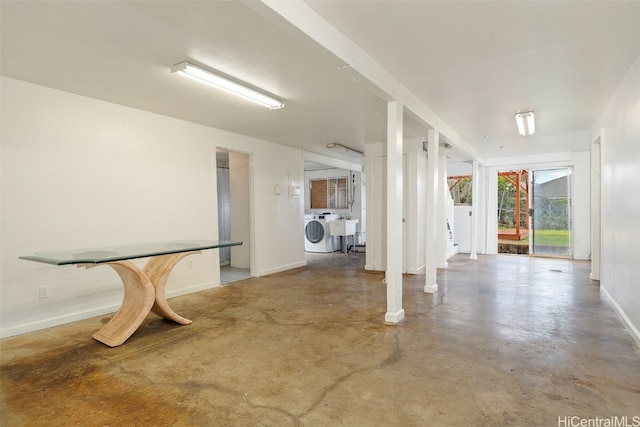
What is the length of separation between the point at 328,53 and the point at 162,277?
261 centimetres

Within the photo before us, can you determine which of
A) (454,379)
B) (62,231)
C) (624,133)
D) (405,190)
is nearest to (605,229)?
(624,133)

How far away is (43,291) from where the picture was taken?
11.0 ft

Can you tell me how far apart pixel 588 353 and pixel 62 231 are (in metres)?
5.00

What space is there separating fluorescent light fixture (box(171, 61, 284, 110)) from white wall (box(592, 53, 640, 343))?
11.3ft

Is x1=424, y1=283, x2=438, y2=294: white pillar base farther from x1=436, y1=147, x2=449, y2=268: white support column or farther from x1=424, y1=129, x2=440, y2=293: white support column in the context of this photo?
x1=436, y1=147, x2=449, y2=268: white support column

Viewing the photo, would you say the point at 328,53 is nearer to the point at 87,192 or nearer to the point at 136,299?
the point at 136,299

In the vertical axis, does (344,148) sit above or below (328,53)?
above

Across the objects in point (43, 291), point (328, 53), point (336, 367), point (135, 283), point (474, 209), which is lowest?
point (336, 367)

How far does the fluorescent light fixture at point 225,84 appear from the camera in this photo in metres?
2.91

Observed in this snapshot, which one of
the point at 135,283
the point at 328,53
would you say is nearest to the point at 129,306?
the point at 135,283

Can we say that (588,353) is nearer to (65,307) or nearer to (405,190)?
(405,190)

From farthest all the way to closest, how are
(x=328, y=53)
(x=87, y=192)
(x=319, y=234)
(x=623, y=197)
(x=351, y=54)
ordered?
(x=319, y=234) < (x=87, y=192) < (x=623, y=197) < (x=351, y=54) < (x=328, y=53)

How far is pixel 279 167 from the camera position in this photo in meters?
6.39

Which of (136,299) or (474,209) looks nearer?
(136,299)
